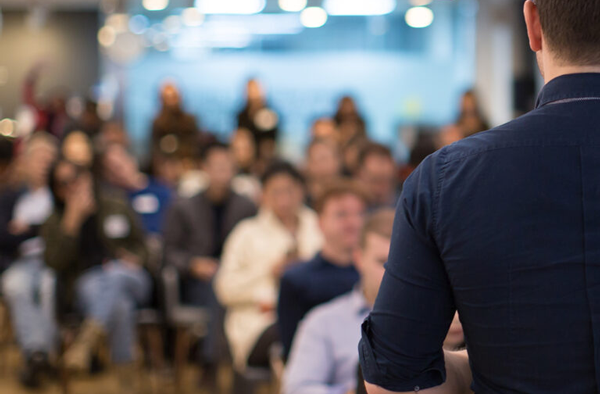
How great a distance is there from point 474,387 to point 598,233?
0.86 ft

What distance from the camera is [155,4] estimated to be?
12.0 meters

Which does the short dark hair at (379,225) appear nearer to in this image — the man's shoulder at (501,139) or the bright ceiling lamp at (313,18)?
the man's shoulder at (501,139)

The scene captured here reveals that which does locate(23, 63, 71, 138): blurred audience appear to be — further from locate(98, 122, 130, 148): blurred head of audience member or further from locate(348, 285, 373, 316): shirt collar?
locate(348, 285, 373, 316): shirt collar

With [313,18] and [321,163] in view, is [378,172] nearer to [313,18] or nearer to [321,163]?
[321,163]

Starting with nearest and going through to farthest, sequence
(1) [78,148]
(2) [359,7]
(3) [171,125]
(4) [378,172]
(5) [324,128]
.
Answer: (4) [378,172] → (1) [78,148] → (5) [324,128] → (3) [171,125] → (2) [359,7]

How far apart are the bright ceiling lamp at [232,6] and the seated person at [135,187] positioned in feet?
19.5

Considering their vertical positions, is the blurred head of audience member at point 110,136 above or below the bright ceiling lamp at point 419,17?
below

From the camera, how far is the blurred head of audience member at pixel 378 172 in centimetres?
528

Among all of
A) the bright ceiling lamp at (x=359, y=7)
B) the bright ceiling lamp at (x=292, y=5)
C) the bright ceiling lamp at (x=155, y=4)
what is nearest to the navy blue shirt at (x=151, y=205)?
the bright ceiling lamp at (x=155, y=4)

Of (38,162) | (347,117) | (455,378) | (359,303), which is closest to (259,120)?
(347,117)

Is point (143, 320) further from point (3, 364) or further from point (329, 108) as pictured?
point (329, 108)

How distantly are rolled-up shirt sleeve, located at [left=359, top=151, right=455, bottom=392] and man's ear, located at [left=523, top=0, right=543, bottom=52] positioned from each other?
205mm

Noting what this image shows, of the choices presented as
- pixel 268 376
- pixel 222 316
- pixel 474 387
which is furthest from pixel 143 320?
pixel 474 387

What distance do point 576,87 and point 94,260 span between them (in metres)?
4.65
